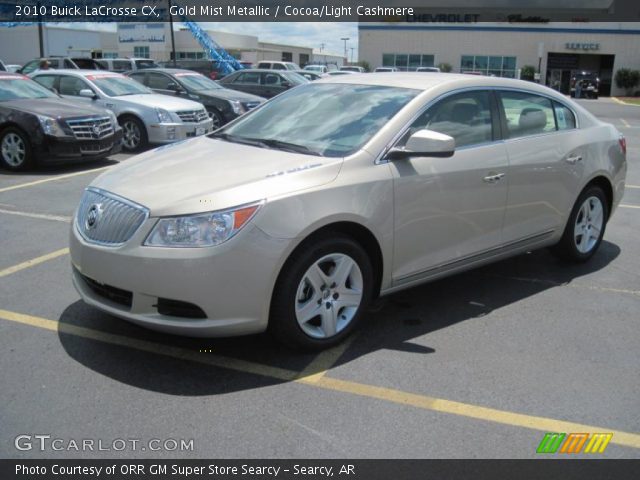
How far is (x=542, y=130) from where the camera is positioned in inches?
208

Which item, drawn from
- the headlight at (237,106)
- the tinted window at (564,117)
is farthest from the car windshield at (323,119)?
the headlight at (237,106)

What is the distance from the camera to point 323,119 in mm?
4574

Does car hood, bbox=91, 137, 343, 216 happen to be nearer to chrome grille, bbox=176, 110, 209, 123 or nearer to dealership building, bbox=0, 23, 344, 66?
chrome grille, bbox=176, 110, 209, 123

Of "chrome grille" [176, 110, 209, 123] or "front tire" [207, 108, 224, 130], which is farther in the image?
"front tire" [207, 108, 224, 130]

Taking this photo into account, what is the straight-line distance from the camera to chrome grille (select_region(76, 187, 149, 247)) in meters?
3.59

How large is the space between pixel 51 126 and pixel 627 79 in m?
54.5

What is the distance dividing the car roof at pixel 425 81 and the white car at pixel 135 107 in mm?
7833

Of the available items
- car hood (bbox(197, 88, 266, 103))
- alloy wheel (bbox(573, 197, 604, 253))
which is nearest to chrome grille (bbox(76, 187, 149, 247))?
alloy wheel (bbox(573, 197, 604, 253))

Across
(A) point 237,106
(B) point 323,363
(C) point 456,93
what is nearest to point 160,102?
(A) point 237,106

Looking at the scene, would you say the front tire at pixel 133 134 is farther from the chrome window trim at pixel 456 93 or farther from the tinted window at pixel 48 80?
the chrome window trim at pixel 456 93

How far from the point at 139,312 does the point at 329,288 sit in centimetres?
114

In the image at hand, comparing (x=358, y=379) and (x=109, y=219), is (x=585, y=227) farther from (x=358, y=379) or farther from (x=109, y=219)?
(x=109, y=219)

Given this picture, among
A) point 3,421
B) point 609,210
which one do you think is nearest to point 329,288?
point 3,421

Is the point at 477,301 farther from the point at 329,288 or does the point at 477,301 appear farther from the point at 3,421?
the point at 3,421
